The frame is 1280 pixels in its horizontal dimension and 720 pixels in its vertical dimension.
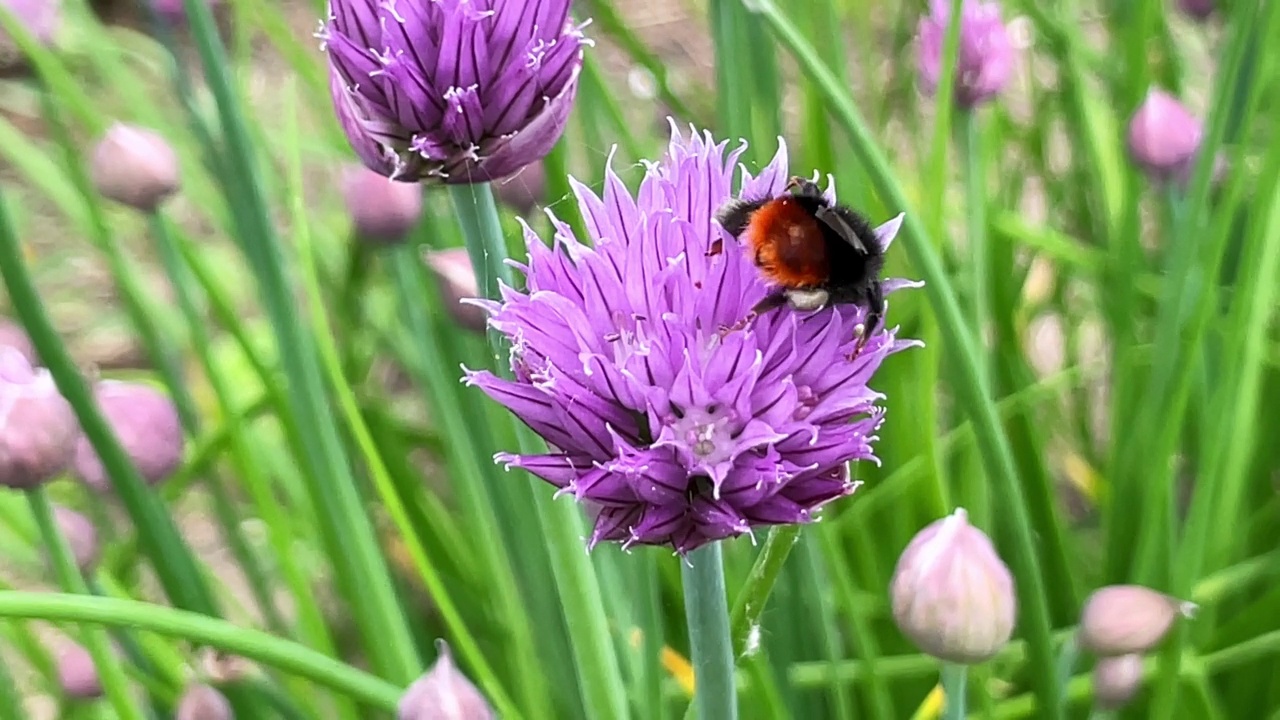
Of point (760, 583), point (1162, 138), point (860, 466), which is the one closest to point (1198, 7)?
point (1162, 138)

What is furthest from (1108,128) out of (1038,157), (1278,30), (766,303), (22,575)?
(22,575)

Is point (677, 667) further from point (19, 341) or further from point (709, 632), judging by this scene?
point (19, 341)

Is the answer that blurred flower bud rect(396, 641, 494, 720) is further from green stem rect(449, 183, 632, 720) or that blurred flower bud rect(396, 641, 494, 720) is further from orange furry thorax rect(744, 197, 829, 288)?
orange furry thorax rect(744, 197, 829, 288)

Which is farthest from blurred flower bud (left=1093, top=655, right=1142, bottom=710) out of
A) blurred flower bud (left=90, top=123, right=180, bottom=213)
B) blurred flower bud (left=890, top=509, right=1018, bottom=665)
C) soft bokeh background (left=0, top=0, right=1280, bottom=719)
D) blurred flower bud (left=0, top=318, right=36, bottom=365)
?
blurred flower bud (left=0, top=318, right=36, bottom=365)

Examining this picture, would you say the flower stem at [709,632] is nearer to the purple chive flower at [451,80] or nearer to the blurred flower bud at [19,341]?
the purple chive flower at [451,80]

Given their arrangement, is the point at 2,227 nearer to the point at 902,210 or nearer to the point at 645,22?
the point at 902,210
